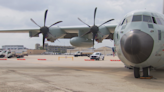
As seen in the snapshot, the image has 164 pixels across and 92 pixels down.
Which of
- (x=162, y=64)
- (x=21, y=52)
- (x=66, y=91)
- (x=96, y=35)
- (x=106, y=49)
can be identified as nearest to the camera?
(x=66, y=91)

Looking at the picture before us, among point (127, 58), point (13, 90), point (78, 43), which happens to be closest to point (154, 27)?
point (127, 58)

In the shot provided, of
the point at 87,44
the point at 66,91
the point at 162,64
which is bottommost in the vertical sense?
the point at 66,91

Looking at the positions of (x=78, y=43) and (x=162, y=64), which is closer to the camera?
(x=162, y=64)

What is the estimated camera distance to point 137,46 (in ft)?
23.1

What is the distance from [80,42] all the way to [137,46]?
11.3 m

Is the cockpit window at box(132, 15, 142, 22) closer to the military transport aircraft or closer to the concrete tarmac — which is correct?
the military transport aircraft

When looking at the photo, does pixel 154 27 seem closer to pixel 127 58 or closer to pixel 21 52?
pixel 127 58

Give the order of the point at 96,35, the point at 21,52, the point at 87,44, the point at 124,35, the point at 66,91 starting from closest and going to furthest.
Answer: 1. the point at 66,91
2. the point at 124,35
3. the point at 96,35
4. the point at 87,44
5. the point at 21,52

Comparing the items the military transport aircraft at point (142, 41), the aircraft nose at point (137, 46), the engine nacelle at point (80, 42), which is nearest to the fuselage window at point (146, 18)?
the military transport aircraft at point (142, 41)

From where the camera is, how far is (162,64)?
27.5 ft

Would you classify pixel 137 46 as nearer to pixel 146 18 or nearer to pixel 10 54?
pixel 146 18

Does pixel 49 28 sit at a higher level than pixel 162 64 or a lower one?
higher

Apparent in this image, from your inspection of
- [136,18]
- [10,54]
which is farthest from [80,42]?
[10,54]

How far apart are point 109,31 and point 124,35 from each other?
33.4ft
